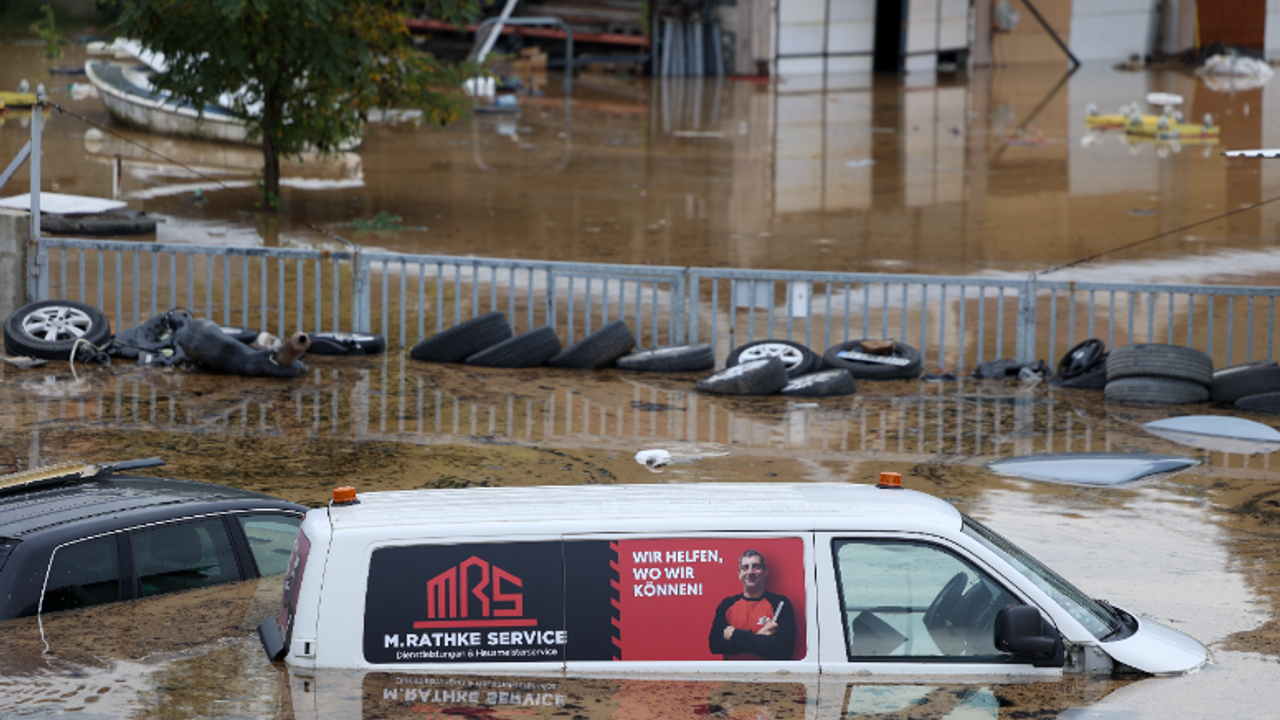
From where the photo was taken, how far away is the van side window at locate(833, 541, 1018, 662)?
536 centimetres

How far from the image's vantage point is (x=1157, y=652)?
586cm

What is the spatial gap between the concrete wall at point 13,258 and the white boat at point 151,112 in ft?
49.0

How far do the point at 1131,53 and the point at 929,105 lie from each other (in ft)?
62.4

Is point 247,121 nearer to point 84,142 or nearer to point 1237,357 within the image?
point 84,142

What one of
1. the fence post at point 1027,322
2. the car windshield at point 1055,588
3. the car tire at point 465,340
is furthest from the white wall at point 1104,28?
the car windshield at point 1055,588

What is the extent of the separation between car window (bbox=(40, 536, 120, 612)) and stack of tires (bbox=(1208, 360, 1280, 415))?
10.2 metres

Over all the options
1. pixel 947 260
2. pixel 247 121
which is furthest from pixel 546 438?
pixel 247 121

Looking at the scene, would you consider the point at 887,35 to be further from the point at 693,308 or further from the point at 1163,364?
the point at 1163,364

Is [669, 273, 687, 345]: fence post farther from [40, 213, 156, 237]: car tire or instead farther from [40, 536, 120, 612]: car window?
[40, 213, 156, 237]: car tire

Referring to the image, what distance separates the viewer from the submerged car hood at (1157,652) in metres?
5.65

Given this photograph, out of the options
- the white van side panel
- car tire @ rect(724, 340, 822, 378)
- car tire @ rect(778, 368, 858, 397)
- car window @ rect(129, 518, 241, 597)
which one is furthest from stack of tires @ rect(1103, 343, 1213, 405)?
the white van side panel

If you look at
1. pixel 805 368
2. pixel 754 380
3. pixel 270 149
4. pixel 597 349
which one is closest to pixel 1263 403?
pixel 805 368

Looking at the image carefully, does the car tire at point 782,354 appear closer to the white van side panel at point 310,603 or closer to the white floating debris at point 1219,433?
the white floating debris at point 1219,433

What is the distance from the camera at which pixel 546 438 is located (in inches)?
456
